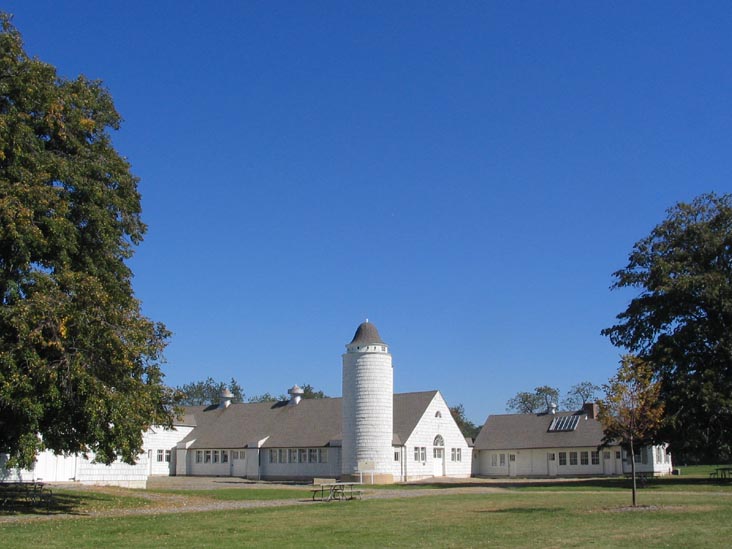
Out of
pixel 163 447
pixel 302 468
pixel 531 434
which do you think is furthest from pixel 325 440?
pixel 531 434

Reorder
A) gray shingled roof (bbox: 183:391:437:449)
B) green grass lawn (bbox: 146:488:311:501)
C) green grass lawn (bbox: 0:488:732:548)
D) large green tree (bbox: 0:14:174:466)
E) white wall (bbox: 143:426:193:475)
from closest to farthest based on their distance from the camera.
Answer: green grass lawn (bbox: 0:488:732:548), large green tree (bbox: 0:14:174:466), green grass lawn (bbox: 146:488:311:501), gray shingled roof (bbox: 183:391:437:449), white wall (bbox: 143:426:193:475)

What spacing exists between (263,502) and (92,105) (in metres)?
16.3

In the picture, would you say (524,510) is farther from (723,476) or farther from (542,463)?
(542,463)

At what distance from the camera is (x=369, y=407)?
175ft

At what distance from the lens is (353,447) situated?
53.9 meters

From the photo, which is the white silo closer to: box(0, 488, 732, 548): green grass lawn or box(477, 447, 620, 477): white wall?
box(477, 447, 620, 477): white wall

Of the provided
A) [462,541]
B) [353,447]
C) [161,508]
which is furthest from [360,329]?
[462,541]

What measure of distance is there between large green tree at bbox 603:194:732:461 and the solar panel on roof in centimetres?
1927

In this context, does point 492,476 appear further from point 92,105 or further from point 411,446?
point 92,105

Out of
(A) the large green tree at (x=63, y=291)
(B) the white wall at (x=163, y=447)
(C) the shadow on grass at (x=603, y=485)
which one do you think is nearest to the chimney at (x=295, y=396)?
(B) the white wall at (x=163, y=447)

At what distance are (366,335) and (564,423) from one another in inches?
865

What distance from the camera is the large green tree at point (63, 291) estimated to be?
2427cm

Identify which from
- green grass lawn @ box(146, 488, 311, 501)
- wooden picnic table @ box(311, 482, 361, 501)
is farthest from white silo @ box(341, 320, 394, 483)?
wooden picnic table @ box(311, 482, 361, 501)

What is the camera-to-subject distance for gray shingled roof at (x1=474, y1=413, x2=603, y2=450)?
211ft
